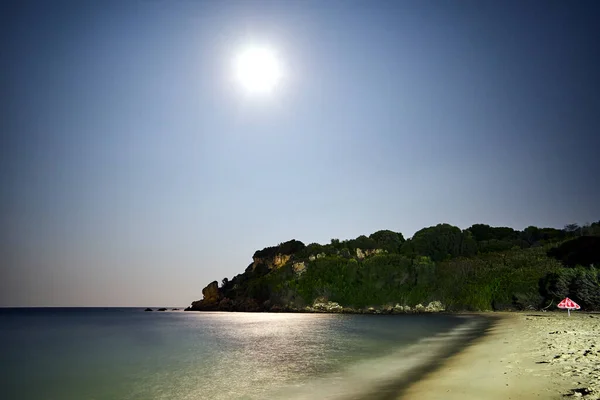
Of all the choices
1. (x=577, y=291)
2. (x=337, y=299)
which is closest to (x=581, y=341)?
(x=577, y=291)

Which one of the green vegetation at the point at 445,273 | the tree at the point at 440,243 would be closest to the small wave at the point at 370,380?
the green vegetation at the point at 445,273

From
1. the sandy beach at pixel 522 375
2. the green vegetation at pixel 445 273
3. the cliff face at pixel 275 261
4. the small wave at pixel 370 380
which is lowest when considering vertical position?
the small wave at pixel 370 380

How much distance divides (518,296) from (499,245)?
60322mm

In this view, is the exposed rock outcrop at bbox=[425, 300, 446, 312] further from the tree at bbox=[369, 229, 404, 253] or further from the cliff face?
the cliff face

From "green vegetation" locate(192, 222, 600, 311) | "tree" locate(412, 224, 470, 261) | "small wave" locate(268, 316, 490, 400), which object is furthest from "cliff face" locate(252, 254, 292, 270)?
"small wave" locate(268, 316, 490, 400)

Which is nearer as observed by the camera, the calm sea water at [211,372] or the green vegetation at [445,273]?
the calm sea water at [211,372]

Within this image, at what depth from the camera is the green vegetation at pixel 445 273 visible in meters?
81.4

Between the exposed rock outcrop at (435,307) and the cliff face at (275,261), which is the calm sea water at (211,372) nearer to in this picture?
the exposed rock outcrop at (435,307)


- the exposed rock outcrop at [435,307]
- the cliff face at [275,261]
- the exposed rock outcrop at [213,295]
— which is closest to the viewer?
the exposed rock outcrop at [435,307]

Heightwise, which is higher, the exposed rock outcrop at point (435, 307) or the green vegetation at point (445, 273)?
the green vegetation at point (445, 273)

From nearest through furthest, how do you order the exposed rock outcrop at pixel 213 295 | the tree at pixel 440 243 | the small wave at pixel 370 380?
the small wave at pixel 370 380 < the tree at pixel 440 243 < the exposed rock outcrop at pixel 213 295

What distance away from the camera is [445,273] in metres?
110

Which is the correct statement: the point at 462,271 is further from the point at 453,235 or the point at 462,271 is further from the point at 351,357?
the point at 351,357

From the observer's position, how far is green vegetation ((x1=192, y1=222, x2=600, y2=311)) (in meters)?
81.4
